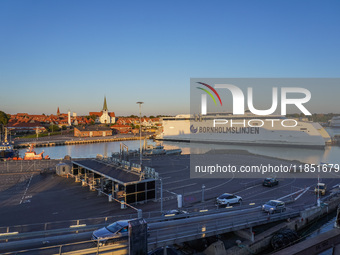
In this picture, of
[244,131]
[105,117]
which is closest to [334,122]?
[244,131]

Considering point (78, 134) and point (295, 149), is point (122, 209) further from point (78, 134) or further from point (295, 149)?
point (78, 134)

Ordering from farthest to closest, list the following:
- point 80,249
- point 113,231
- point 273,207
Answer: point 273,207
point 113,231
point 80,249

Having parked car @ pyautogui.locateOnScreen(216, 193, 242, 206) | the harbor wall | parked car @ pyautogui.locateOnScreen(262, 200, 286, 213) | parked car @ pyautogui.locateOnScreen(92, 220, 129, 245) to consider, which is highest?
parked car @ pyautogui.locateOnScreen(92, 220, 129, 245)

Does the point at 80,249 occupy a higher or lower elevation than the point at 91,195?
higher

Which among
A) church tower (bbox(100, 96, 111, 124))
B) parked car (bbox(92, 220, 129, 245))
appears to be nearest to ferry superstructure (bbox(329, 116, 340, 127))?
parked car (bbox(92, 220, 129, 245))

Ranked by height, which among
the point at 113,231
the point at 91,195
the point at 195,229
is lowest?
the point at 91,195

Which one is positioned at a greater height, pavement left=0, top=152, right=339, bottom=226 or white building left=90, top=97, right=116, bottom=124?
white building left=90, top=97, right=116, bottom=124

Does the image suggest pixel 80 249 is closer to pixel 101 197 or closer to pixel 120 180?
pixel 120 180

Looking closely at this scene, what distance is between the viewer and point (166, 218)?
8.70 m

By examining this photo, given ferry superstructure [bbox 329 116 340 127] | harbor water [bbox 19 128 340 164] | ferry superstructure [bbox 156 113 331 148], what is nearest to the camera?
harbor water [bbox 19 128 340 164]

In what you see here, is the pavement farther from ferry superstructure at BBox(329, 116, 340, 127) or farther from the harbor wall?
ferry superstructure at BBox(329, 116, 340, 127)

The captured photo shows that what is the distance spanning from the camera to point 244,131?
51.8 meters

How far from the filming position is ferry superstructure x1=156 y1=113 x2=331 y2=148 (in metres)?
43.3

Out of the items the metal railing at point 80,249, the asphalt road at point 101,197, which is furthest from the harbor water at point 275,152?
the metal railing at point 80,249
